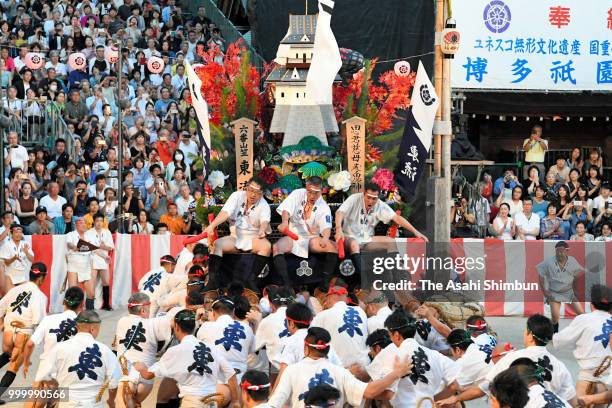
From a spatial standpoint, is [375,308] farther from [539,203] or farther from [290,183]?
[539,203]

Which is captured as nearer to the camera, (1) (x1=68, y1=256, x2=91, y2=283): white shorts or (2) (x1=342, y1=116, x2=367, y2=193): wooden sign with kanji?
(2) (x1=342, y1=116, x2=367, y2=193): wooden sign with kanji

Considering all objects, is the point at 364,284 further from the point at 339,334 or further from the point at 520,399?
the point at 520,399

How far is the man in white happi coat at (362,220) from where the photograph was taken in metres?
14.0

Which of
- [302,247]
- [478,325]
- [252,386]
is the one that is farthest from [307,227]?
[252,386]

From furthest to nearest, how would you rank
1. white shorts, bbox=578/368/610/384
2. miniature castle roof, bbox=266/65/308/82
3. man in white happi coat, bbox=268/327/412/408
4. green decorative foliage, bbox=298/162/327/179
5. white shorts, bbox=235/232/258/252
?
miniature castle roof, bbox=266/65/308/82 → green decorative foliage, bbox=298/162/327/179 → white shorts, bbox=235/232/258/252 → white shorts, bbox=578/368/610/384 → man in white happi coat, bbox=268/327/412/408

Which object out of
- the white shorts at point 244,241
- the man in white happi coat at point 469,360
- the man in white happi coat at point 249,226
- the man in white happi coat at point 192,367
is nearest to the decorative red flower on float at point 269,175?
the man in white happi coat at point 249,226

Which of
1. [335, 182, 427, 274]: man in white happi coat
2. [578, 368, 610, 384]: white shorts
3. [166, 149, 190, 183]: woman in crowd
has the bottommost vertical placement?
[578, 368, 610, 384]: white shorts

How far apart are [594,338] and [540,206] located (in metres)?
10.1

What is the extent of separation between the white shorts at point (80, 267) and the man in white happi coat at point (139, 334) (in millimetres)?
7554

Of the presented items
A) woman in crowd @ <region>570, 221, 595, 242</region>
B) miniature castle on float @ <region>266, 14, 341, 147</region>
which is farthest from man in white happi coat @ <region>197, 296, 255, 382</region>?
woman in crowd @ <region>570, 221, 595, 242</region>

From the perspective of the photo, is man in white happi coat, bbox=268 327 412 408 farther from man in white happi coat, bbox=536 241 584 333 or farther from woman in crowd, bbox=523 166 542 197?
woman in crowd, bbox=523 166 542 197

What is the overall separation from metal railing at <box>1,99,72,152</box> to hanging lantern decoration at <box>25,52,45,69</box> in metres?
1.25

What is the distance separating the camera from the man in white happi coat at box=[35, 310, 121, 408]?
34.3 feet

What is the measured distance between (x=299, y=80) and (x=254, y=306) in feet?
11.5
